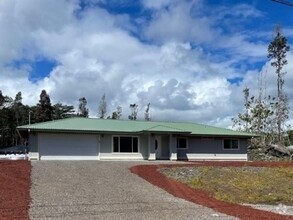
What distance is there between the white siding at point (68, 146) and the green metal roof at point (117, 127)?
0.79 meters

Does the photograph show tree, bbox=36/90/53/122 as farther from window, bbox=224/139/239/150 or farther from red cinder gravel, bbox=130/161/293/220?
red cinder gravel, bbox=130/161/293/220

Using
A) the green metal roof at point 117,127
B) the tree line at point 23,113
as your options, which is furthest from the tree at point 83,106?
the green metal roof at point 117,127

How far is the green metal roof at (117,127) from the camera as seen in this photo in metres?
34.3

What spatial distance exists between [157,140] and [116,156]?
3.84 metres

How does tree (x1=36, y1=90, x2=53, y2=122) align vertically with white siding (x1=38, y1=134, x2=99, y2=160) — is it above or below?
above

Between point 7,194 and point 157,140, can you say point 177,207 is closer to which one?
point 7,194

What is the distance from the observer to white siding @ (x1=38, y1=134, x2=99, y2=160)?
112ft

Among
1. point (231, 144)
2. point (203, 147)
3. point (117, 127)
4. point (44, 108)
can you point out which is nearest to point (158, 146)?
point (117, 127)

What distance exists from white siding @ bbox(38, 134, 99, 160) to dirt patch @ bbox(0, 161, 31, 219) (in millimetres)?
7720

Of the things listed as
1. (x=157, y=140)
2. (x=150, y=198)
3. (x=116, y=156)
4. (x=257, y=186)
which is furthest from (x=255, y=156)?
(x=150, y=198)

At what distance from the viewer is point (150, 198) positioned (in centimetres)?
1769

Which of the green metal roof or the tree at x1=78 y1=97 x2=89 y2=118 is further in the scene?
the tree at x1=78 y1=97 x2=89 y2=118

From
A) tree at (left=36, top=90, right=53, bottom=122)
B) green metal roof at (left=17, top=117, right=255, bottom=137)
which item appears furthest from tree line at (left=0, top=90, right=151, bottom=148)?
green metal roof at (left=17, top=117, right=255, bottom=137)

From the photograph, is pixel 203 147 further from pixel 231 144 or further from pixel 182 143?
pixel 231 144
